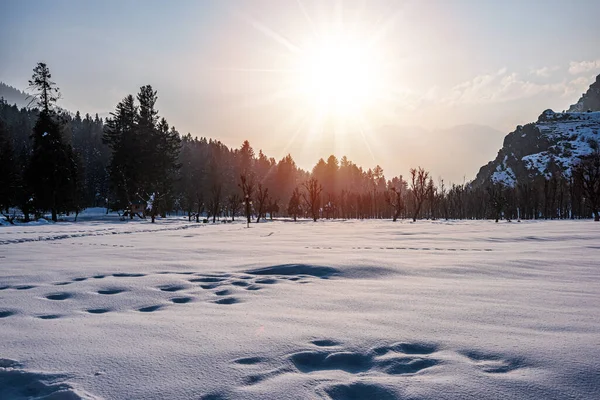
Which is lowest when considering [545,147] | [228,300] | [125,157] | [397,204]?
[228,300]

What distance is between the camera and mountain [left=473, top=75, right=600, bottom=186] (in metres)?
125

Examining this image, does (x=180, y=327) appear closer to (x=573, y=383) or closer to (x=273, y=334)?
(x=273, y=334)

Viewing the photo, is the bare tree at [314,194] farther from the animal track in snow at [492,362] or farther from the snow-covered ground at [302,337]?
the animal track in snow at [492,362]

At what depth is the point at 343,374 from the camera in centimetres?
184

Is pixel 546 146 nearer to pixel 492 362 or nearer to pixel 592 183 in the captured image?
pixel 592 183

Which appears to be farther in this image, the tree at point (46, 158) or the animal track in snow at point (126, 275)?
the tree at point (46, 158)

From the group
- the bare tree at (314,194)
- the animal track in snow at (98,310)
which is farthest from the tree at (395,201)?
the animal track in snow at (98,310)

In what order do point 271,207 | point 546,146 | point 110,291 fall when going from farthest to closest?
point 546,146, point 271,207, point 110,291

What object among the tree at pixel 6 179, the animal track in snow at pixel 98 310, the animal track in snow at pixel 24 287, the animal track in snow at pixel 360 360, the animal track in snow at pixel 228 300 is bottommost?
the animal track in snow at pixel 228 300

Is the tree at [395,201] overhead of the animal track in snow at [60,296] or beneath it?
overhead

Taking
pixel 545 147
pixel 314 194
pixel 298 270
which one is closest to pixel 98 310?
pixel 298 270

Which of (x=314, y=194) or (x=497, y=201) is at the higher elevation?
(x=314, y=194)

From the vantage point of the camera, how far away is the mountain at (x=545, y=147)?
125 m

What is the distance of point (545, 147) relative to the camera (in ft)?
446
